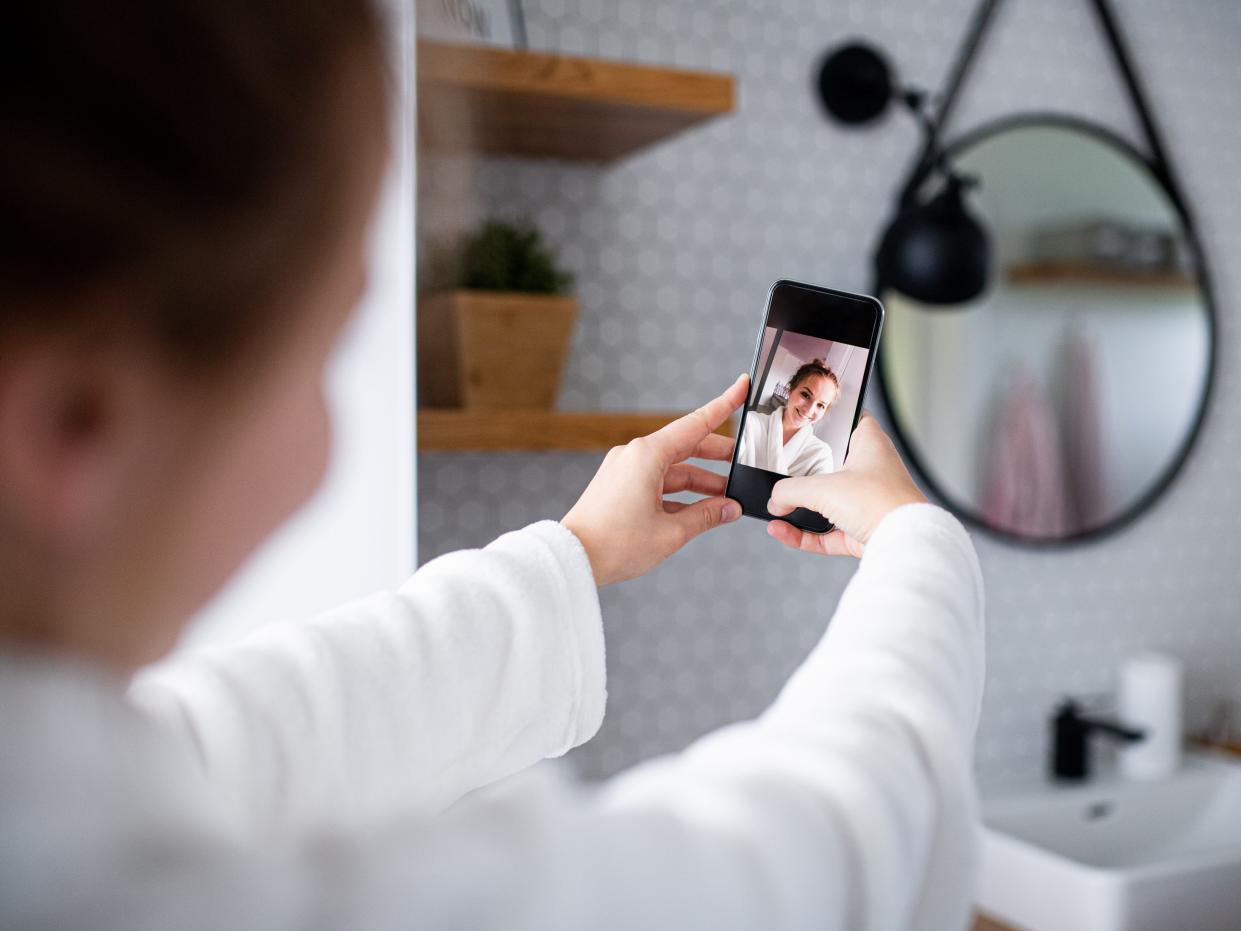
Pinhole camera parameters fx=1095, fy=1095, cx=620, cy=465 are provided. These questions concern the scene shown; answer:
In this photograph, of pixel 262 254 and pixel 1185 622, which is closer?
pixel 262 254

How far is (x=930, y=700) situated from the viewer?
0.32 m

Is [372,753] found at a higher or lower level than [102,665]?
lower

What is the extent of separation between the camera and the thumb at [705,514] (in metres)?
0.58

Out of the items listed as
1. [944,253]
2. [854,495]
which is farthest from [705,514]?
[944,253]

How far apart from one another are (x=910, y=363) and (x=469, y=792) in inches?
37.2

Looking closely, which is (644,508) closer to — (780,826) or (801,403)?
(801,403)

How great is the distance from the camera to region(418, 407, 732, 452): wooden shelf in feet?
2.95

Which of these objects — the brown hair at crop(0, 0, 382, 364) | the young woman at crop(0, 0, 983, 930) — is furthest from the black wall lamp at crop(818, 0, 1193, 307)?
the brown hair at crop(0, 0, 382, 364)

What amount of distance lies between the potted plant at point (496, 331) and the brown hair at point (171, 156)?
0.68 m

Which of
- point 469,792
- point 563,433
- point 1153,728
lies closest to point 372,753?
point 469,792

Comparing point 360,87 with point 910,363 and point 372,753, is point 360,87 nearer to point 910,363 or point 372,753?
point 372,753

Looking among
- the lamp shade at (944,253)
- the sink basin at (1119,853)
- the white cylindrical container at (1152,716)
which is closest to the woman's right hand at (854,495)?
the sink basin at (1119,853)

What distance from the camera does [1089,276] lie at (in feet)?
4.70

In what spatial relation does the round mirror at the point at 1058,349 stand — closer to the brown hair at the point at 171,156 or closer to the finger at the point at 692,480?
the finger at the point at 692,480
